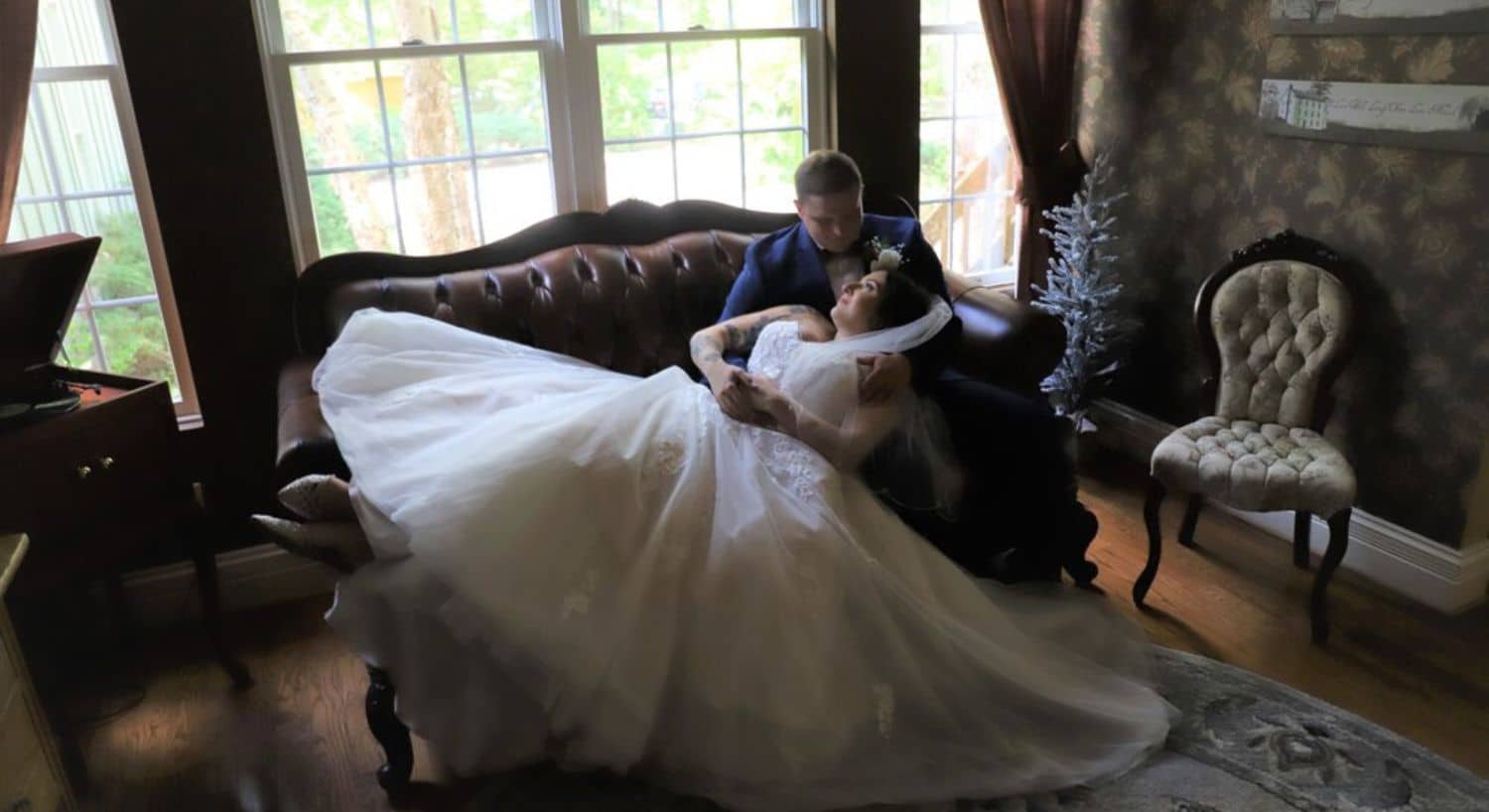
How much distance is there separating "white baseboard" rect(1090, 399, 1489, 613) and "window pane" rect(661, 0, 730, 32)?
2.29 metres

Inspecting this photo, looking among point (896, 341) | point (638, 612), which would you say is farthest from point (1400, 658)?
point (638, 612)

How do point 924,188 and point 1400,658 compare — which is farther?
point 924,188

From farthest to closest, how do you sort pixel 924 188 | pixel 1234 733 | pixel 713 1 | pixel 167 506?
1. pixel 924 188
2. pixel 713 1
3. pixel 167 506
4. pixel 1234 733

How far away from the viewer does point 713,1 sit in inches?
122

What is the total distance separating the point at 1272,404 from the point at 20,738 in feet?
9.52

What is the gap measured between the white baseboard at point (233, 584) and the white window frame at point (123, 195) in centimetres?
41

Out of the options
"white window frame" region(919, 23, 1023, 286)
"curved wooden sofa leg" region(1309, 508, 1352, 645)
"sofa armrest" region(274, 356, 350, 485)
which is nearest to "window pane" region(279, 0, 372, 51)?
"sofa armrest" region(274, 356, 350, 485)

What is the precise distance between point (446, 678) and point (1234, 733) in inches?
64.3

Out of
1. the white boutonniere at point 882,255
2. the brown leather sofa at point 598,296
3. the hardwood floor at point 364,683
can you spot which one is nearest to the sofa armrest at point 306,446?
the brown leather sofa at point 598,296

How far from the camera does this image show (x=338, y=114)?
279 cm

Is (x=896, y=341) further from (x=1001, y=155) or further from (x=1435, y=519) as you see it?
(x=1001, y=155)

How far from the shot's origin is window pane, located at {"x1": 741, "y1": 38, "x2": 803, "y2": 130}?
3.21 metres

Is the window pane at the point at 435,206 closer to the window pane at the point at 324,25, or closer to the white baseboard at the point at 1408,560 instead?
the window pane at the point at 324,25

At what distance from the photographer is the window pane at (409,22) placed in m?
2.75
